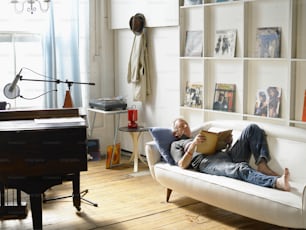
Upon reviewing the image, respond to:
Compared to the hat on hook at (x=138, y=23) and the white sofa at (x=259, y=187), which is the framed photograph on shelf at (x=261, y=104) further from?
the hat on hook at (x=138, y=23)

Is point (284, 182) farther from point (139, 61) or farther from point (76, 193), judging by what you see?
point (139, 61)

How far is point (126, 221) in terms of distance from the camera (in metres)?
4.14

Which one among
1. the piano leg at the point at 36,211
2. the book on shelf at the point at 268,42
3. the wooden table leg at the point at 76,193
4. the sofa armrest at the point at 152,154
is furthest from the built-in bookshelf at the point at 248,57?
the piano leg at the point at 36,211

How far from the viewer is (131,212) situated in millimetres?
4359

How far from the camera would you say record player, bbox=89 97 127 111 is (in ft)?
19.9

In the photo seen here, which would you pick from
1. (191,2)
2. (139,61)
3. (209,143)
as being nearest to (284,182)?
(209,143)

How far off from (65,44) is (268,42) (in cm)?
272

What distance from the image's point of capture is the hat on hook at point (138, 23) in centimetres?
594

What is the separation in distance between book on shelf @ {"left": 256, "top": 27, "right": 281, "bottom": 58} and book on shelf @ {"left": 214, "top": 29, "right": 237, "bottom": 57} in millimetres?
303

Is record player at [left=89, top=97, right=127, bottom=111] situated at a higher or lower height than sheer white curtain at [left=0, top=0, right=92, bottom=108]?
lower

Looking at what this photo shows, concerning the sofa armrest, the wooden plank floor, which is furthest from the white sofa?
the wooden plank floor

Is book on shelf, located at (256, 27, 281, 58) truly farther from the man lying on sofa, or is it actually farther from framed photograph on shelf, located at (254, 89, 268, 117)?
the man lying on sofa

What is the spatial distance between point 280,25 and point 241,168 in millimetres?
1374

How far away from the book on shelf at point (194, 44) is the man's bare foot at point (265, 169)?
62.5 inches
